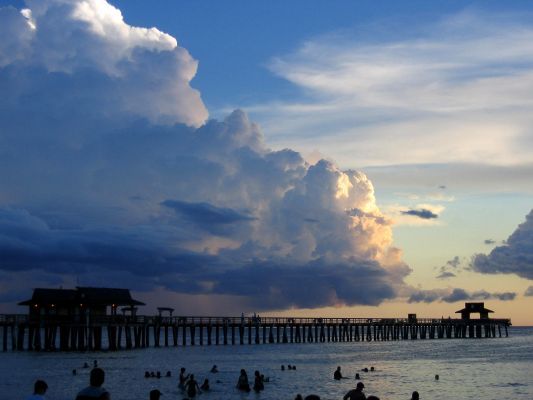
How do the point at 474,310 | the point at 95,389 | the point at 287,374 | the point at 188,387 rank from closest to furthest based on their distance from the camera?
the point at 95,389, the point at 188,387, the point at 287,374, the point at 474,310

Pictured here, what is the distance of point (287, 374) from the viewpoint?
56.8 metres

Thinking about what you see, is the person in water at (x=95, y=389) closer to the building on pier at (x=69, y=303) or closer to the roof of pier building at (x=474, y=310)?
the building on pier at (x=69, y=303)

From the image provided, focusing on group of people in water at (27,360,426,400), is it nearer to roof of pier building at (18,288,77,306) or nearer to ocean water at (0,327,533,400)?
ocean water at (0,327,533,400)

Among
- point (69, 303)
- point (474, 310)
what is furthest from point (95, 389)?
point (474, 310)

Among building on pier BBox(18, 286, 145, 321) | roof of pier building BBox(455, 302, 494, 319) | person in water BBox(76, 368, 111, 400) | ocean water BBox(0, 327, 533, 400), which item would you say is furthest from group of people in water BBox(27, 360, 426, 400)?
roof of pier building BBox(455, 302, 494, 319)

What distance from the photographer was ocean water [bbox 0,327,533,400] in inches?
1747

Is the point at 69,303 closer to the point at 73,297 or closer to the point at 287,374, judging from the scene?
the point at 73,297

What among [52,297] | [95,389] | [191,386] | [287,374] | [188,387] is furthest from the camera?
[52,297]

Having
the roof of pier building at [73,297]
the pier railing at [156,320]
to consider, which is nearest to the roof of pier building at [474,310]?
the pier railing at [156,320]

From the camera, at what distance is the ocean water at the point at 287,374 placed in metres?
44.4

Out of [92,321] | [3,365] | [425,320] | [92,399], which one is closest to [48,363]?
[3,365]

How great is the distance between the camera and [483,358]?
255 ft

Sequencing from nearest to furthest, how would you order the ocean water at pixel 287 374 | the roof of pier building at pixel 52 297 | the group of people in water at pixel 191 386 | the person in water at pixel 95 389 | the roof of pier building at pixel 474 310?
the person in water at pixel 95 389 < the group of people in water at pixel 191 386 < the ocean water at pixel 287 374 < the roof of pier building at pixel 52 297 < the roof of pier building at pixel 474 310

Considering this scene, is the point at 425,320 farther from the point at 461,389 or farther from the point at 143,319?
the point at 461,389
